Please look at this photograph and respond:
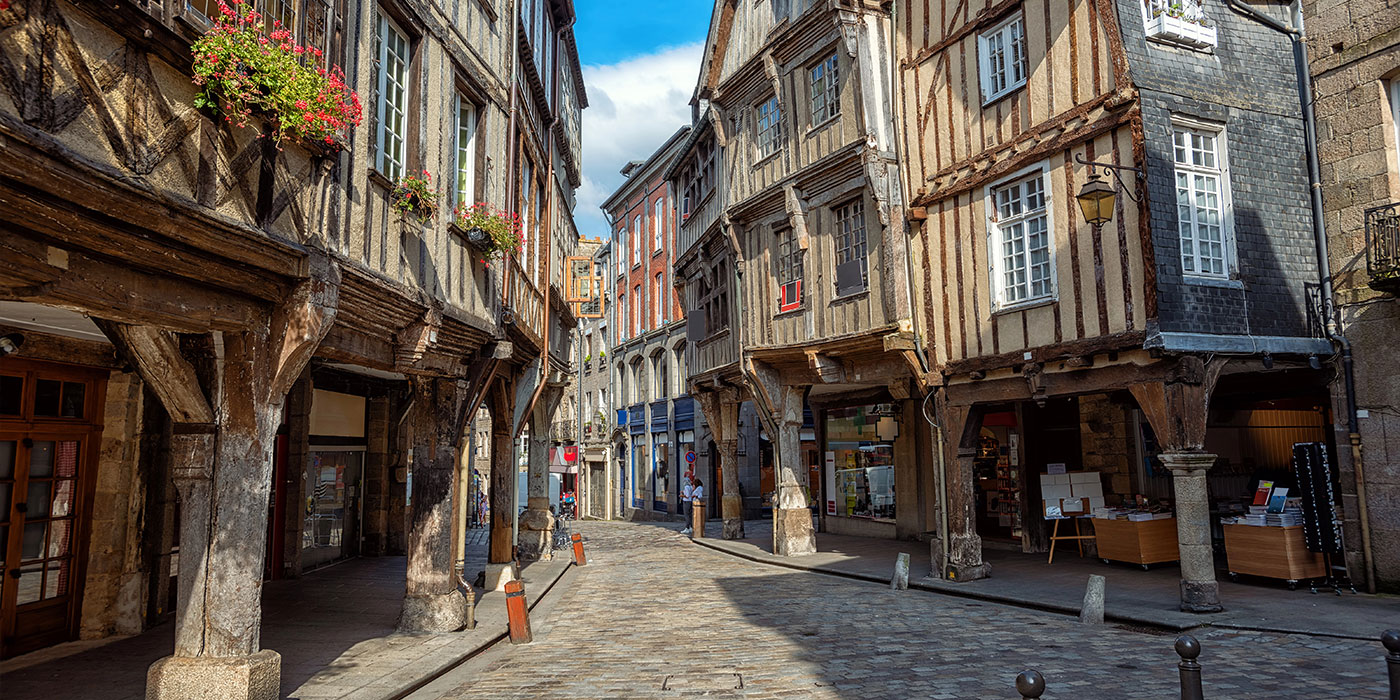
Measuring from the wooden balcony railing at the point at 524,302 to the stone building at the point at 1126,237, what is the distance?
6233 mm

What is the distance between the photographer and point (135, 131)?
437cm

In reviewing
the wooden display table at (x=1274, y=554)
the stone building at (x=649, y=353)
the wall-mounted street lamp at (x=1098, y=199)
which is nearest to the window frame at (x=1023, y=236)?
the wall-mounted street lamp at (x=1098, y=199)

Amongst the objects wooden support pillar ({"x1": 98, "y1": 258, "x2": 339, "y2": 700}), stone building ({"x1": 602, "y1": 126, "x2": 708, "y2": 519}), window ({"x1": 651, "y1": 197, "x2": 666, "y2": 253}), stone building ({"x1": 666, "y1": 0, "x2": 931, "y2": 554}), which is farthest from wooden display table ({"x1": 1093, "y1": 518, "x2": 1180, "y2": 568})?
window ({"x1": 651, "y1": 197, "x2": 666, "y2": 253})

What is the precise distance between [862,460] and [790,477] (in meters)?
4.43

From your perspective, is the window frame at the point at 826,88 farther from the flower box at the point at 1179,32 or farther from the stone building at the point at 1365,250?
the stone building at the point at 1365,250

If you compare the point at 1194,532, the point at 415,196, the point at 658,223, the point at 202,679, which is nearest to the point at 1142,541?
the point at 1194,532

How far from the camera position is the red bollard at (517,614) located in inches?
359

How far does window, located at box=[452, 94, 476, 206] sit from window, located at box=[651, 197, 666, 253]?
21.7m

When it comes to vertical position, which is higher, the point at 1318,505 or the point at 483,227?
the point at 483,227

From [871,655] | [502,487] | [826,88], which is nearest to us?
[871,655]

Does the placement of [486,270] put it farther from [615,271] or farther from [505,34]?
[615,271]

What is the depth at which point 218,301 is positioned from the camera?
214 inches

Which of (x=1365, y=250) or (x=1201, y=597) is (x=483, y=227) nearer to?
(x=1201, y=597)

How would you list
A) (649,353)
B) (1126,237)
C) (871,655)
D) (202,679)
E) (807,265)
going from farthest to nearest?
1. (649,353)
2. (807,265)
3. (1126,237)
4. (871,655)
5. (202,679)
